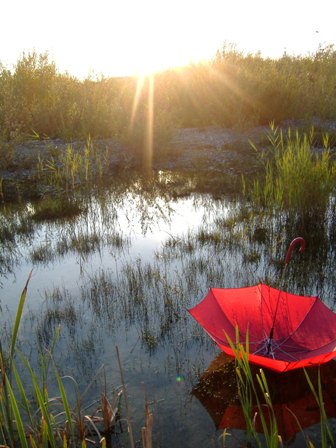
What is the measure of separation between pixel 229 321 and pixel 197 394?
506 millimetres

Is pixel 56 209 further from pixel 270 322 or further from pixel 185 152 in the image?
pixel 270 322

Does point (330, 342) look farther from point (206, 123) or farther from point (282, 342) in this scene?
point (206, 123)

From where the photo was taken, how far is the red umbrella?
2.89 metres

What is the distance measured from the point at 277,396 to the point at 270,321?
1.62 ft

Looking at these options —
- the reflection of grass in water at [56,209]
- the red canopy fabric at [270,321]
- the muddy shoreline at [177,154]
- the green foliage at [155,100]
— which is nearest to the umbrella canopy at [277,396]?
the red canopy fabric at [270,321]

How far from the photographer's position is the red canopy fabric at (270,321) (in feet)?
9.50

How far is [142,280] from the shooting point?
4348 millimetres

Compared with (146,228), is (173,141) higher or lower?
higher

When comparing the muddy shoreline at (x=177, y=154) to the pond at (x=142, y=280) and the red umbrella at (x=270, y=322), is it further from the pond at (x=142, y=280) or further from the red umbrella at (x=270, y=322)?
the red umbrella at (x=270, y=322)

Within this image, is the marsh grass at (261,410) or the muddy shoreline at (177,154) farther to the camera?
the muddy shoreline at (177,154)

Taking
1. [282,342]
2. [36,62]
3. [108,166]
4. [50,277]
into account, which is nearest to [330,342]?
[282,342]

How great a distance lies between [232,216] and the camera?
6082 millimetres

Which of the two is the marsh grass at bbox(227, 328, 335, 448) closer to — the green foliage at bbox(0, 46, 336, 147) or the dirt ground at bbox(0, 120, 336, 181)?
the dirt ground at bbox(0, 120, 336, 181)

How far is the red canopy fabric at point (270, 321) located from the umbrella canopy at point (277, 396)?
0.63 feet
